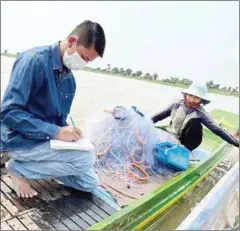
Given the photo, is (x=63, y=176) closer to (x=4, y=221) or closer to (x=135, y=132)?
(x=4, y=221)

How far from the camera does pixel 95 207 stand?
2697mm

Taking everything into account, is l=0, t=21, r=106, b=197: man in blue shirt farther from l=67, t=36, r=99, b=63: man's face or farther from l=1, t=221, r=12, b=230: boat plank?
l=1, t=221, r=12, b=230: boat plank

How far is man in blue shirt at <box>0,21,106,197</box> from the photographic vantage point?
7.59 feet

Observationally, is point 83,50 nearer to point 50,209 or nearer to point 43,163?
point 43,163

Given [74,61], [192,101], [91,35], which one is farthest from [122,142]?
[91,35]

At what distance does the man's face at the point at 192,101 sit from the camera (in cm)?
396

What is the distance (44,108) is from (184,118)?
208 cm

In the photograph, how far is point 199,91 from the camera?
396 centimetres

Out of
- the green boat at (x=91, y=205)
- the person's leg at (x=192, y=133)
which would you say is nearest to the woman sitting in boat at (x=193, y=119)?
the person's leg at (x=192, y=133)

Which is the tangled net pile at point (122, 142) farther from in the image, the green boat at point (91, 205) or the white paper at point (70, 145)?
the white paper at point (70, 145)

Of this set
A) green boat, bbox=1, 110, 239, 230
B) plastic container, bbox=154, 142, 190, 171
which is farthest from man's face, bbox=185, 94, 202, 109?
green boat, bbox=1, 110, 239, 230

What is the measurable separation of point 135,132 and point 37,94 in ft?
4.50

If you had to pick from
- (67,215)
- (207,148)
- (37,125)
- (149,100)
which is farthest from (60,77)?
(149,100)

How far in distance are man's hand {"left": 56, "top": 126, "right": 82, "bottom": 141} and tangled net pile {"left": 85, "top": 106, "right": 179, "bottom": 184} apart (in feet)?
3.12
